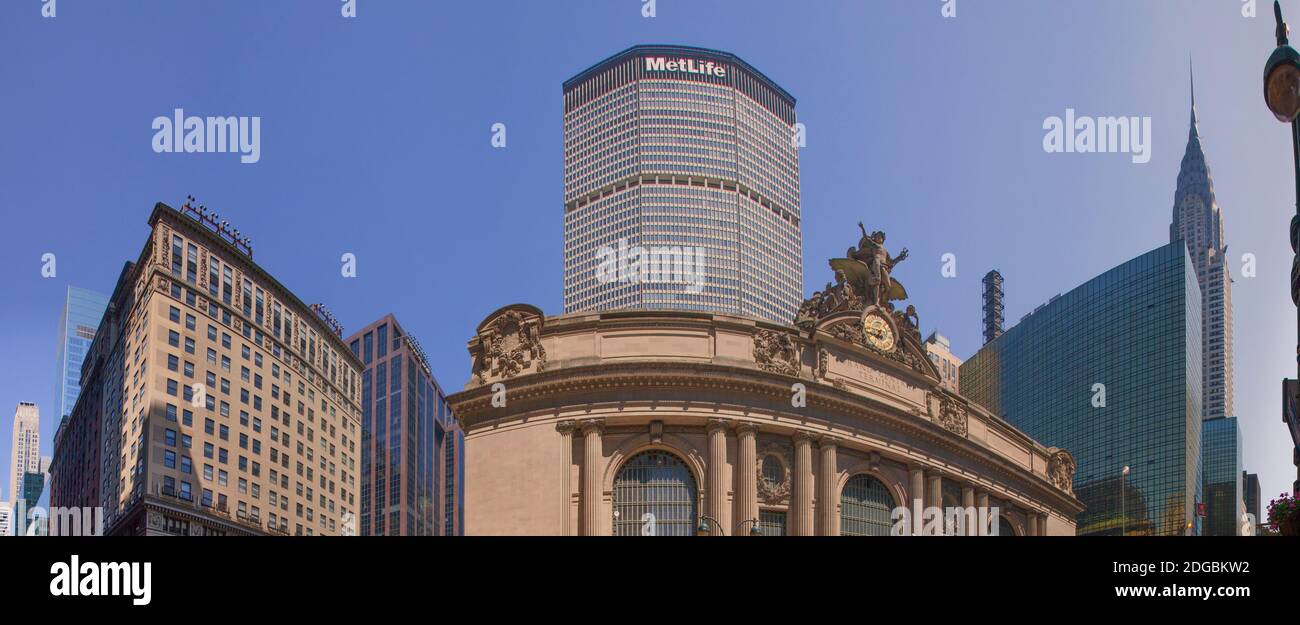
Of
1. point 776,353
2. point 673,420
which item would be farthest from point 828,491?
point 673,420

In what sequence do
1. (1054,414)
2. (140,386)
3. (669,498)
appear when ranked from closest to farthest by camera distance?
(669,498)
(140,386)
(1054,414)

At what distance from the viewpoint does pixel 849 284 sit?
232 feet

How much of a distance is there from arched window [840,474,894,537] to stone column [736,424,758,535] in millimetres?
5974

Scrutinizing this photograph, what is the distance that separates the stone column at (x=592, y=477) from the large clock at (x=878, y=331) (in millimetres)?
18157

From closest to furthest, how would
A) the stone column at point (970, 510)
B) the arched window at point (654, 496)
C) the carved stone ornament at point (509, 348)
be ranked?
the arched window at point (654, 496) → the carved stone ornament at point (509, 348) → the stone column at point (970, 510)

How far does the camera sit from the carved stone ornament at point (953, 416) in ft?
227

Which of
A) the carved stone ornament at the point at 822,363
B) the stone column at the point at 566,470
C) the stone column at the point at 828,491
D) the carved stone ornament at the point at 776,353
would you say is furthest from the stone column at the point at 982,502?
the stone column at the point at 566,470

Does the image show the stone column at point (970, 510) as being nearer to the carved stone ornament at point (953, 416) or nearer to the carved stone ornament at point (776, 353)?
the carved stone ornament at point (953, 416)

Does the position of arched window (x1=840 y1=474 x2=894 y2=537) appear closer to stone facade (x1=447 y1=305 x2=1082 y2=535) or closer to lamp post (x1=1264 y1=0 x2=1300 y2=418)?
stone facade (x1=447 y1=305 x2=1082 y2=535)

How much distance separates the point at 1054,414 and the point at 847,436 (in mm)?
134306
